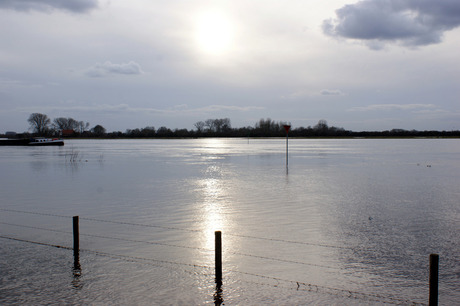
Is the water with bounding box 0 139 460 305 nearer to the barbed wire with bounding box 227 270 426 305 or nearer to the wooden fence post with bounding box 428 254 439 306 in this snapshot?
the barbed wire with bounding box 227 270 426 305

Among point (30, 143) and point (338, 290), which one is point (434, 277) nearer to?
point (338, 290)

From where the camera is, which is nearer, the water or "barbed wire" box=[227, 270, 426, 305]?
"barbed wire" box=[227, 270, 426, 305]

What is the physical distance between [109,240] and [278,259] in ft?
15.6

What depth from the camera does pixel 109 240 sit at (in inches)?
436

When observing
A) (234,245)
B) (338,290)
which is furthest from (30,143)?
(338,290)

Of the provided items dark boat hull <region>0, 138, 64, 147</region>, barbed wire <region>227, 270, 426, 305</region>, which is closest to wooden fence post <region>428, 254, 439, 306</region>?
barbed wire <region>227, 270, 426, 305</region>

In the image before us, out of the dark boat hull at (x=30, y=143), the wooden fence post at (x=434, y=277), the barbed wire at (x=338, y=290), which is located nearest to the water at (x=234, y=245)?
the barbed wire at (x=338, y=290)

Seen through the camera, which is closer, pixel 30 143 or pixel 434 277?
pixel 434 277

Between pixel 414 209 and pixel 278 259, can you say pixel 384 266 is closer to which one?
pixel 278 259

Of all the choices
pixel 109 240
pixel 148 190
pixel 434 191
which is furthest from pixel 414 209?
pixel 148 190

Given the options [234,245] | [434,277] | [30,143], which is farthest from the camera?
[30,143]

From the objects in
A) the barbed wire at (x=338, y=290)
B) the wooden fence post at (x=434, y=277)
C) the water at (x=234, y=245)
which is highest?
the wooden fence post at (x=434, y=277)

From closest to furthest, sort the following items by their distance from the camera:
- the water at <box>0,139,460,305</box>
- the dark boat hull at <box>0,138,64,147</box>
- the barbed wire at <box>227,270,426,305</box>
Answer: the barbed wire at <box>227,270,426,305</box> < the water at <box>0,139,460,305</box> < the dark boat hull at <box>0,138,64,147</box>

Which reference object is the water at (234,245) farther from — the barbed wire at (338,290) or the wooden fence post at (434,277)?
the wooden fence post at (434,277)
